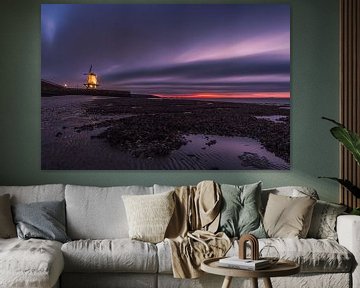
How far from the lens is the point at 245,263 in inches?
200

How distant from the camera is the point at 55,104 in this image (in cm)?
739

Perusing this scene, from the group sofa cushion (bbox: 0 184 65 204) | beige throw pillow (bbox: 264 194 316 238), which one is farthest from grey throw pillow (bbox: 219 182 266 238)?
sofa cushion (bbox: 0 184 65 204)

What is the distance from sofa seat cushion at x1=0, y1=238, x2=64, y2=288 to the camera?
5.52m

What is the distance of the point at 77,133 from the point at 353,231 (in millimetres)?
2695

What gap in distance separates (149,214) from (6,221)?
1.18 meters

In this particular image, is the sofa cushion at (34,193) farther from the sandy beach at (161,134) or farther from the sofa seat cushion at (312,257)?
the sofa seat cushion at (312,257)

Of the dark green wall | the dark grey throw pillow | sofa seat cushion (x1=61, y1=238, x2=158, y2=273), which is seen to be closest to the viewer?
sofa seat cushion (x1=61, y1=238, x2=158, y2=273)

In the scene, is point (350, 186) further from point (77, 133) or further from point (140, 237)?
point (77, 133)

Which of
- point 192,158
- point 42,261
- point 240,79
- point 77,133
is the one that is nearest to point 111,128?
point 77,133

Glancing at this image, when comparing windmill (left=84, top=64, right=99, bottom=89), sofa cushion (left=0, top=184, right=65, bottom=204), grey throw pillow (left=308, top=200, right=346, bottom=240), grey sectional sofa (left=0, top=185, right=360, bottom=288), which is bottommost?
grey sectional sofa (left=0, top=185, right=360, bottom=288)

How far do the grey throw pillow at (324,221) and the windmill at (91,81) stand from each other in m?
2.31

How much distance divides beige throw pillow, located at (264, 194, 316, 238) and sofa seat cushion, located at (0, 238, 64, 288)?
1.86 m

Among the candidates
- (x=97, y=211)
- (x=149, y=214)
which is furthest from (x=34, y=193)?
(x=149, y=214)

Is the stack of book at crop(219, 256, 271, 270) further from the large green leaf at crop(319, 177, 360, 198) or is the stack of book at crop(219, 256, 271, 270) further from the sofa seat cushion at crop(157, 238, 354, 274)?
the large green leaf at crop(319, 177, 360, 198)
